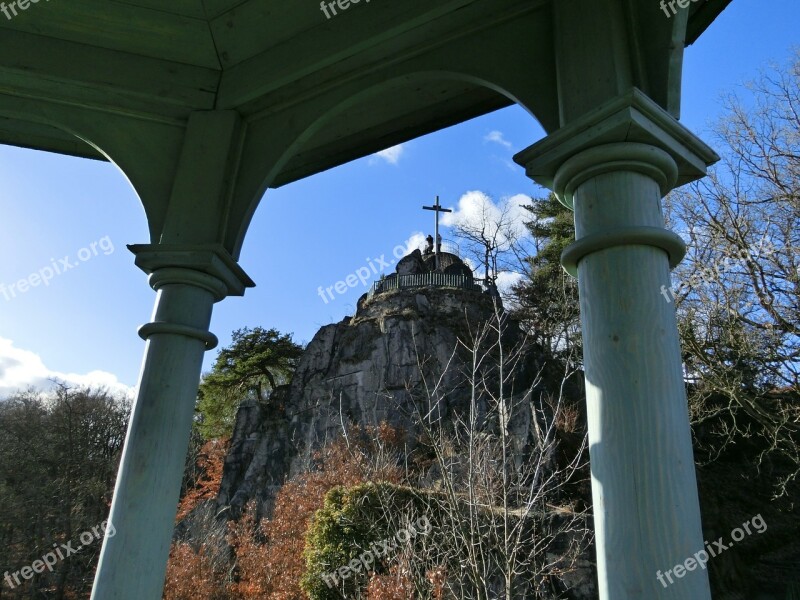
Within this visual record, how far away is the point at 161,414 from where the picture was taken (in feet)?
7.61

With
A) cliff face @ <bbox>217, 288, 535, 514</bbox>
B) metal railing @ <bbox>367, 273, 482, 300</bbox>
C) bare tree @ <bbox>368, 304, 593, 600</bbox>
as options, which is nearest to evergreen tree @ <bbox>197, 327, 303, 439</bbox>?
cliff face @ <bbox>217, 288, 535, 514</bbox>

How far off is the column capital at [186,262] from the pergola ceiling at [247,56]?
68cm

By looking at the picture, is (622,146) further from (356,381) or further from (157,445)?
(356,381)

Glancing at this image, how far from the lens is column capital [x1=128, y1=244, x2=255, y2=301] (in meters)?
2.53

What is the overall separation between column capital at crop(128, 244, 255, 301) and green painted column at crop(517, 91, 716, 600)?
1363 millimetres

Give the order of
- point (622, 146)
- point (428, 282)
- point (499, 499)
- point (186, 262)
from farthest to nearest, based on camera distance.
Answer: point (428, 282), point (499, 499), point (186, 262), point (622, 146)

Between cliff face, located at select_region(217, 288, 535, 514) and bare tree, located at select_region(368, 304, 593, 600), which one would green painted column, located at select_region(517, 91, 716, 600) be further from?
cliff face, located at select_region(217, 288, 535, 514)

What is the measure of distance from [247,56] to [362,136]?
2.35ft

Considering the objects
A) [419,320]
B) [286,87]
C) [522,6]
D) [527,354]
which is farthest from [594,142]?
[419,320]

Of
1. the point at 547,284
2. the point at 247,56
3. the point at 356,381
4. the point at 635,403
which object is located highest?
the point at 547,284

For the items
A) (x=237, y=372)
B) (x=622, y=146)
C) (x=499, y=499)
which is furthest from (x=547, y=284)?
(x=622, y=146)

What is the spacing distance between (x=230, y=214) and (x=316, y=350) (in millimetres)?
21766

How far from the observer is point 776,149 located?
9.77m

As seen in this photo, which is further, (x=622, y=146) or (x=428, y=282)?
(x=428, y=282)
